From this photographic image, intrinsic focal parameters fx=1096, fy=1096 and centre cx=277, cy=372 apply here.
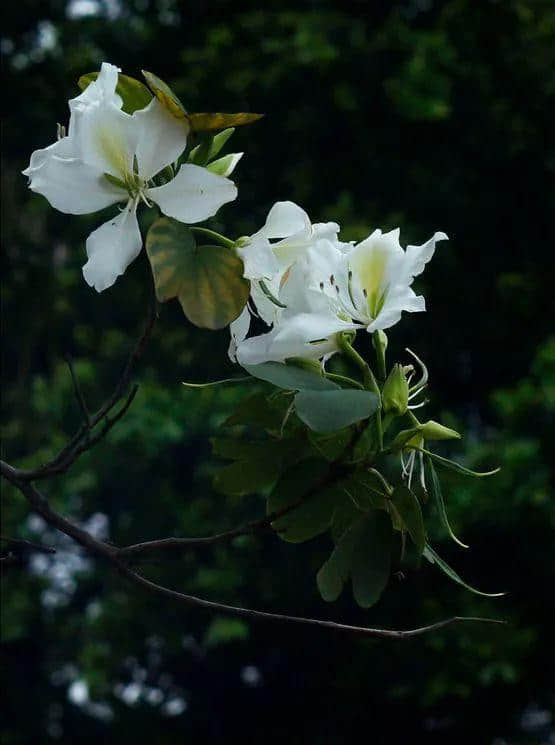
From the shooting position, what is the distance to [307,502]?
0.56 meters

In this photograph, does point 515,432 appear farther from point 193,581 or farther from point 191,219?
point 191,219

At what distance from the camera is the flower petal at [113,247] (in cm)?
49

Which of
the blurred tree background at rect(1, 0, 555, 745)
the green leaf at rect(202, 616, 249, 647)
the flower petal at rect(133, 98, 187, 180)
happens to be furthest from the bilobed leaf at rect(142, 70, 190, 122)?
the green leaf at rect(202, 616, 249, 647)

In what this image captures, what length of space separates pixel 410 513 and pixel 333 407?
8 cm

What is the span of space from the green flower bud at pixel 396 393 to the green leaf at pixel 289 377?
0.11 ft

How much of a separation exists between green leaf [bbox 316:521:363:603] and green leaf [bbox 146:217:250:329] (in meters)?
0.13

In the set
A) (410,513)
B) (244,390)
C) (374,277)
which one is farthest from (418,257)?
(244,390)

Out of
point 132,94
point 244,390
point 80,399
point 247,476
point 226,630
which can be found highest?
point 132,94

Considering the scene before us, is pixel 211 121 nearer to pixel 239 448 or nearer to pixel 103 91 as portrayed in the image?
pixel 103 91

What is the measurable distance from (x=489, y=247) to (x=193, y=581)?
1.44 m

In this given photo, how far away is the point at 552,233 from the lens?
3.64 metres

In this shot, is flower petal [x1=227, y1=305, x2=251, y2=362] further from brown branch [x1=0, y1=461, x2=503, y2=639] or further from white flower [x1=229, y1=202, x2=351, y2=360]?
brown branch [x1=0, y1=461, x2=503, y2=639]

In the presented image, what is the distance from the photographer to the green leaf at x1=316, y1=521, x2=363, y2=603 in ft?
1.75

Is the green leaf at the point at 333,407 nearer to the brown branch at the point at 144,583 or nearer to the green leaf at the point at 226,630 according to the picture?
the brown branch at the point at 144,583
